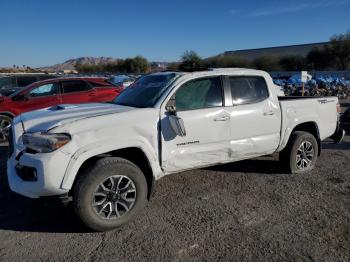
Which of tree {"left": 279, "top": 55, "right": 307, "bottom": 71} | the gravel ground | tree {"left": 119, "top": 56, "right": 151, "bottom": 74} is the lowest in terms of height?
the gravel ground

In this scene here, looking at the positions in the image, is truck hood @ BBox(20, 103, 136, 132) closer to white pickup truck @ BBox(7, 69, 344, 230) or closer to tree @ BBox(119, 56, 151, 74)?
white pickup truck @ BBox(7, 69, 344, 230)

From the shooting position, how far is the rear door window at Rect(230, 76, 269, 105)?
5.06 meters

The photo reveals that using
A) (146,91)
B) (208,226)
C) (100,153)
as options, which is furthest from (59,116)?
(208,226)

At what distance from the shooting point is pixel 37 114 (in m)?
4.47

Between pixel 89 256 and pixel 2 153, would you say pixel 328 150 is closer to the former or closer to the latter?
pixel 89 256

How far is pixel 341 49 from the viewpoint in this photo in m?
65.4

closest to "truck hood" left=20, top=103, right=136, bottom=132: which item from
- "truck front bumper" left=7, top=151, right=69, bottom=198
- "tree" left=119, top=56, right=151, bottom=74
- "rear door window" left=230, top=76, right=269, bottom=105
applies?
"truck front bumper" left=7, top=151, right=69, bottom=198

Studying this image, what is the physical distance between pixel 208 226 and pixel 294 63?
72185 millimetres

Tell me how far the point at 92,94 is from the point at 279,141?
6.33m

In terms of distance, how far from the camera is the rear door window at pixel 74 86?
1003 centimetres

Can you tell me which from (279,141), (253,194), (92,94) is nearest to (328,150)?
(279,141)

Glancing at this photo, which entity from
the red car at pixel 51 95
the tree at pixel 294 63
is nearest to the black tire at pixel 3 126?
the red car at pixel 51 95

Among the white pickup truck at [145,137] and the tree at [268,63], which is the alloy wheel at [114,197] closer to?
the white pickup truck at [145,137]

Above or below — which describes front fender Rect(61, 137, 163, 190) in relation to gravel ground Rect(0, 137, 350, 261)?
above
